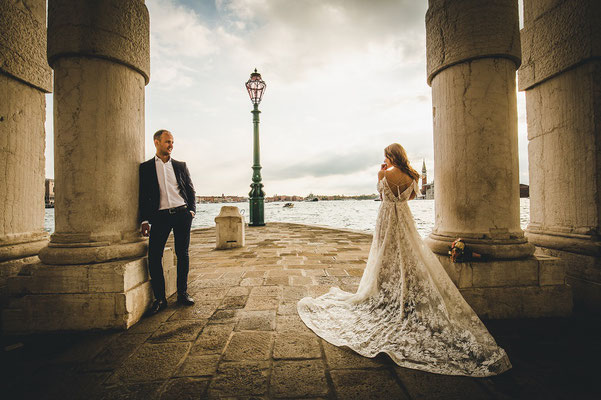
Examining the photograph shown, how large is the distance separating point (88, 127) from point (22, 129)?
3.72 feet

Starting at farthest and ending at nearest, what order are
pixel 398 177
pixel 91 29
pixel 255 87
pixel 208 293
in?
pixel 255 87 < pixel 208 293 < pixel 398 177 < pixel 91 29

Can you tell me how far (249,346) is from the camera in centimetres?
216

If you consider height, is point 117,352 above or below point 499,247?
below

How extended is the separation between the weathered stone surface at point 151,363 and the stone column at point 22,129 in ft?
6.65

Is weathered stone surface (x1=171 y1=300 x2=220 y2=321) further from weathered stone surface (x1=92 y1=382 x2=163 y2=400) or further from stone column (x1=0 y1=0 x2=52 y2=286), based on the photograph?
stone column (x1=0 y1=0 x2=52 y2=286)

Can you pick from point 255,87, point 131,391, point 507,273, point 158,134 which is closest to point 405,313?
point 507,273

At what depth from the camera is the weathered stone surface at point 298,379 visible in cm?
164

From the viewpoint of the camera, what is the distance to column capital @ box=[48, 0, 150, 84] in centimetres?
262

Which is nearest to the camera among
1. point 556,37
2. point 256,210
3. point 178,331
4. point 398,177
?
point 178,331

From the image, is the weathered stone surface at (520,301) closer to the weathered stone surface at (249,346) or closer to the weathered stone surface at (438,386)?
the weathered stone surface at (438,386)

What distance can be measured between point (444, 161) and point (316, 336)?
2.26m

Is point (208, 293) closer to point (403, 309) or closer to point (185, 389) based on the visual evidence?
point (185, 389)

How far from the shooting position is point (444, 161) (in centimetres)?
299

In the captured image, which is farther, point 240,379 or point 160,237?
point 160,237
